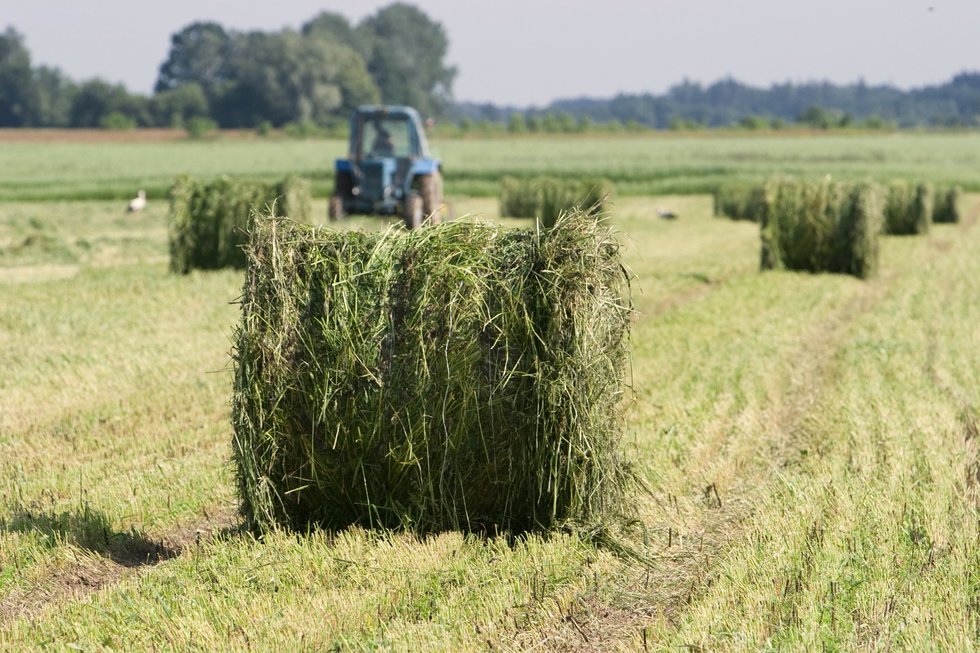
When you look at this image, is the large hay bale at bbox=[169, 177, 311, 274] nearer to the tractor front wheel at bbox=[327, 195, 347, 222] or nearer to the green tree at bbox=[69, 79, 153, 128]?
the tractor front wheel at bbox=[327, 195, 347, 222]

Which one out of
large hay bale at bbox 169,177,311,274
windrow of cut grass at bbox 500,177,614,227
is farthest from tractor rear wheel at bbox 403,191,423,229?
large hay bale at bbox 169,177,311,274

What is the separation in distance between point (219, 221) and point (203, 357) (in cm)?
543

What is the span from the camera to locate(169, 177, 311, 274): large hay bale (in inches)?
609

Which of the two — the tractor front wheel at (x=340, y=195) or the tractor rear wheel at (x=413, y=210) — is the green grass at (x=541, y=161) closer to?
the tractor front wheel at (x=340, y=195)

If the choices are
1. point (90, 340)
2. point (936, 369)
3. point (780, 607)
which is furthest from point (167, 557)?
point (936, 369)

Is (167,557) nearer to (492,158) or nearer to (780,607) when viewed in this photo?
(780,607)

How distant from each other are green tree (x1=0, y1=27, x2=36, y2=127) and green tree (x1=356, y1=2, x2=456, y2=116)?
124 feet

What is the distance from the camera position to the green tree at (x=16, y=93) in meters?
124

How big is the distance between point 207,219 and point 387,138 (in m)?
6.17

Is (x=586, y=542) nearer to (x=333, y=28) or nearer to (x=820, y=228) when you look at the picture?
(x=820, y=228)

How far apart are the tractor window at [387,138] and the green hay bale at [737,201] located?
9.46 m

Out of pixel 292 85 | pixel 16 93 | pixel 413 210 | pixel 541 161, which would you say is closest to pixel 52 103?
pixel 16 93

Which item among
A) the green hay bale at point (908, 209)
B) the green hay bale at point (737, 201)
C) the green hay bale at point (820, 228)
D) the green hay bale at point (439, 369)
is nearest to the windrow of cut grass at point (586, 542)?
the green hay bale at point (439, 369)

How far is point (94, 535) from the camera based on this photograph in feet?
19.5
